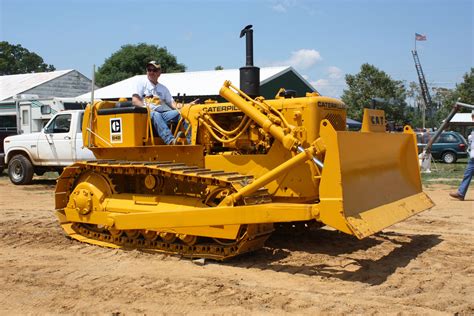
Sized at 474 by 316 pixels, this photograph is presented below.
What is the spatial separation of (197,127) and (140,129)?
85 cm

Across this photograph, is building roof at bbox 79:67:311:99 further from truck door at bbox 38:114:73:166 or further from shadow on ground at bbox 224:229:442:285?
shadow on ground at bbox 224:229:442:285

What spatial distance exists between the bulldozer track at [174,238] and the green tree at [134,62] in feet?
136

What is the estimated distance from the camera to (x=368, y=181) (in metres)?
6.45

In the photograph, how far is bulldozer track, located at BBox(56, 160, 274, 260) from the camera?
6242mm

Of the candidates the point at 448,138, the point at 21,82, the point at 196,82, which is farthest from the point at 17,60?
the point at 448,138

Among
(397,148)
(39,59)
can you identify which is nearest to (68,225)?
(397,148)

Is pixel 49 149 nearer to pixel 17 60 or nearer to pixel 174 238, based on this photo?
pixel 174 238

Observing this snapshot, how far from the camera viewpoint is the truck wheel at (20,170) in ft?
51.8

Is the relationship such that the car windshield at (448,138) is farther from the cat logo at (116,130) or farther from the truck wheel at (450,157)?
the cat logo at (116,130)

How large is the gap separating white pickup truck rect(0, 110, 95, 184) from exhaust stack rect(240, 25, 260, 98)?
8481 mm

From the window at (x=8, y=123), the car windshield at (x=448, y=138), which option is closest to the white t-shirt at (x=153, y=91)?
the window at (x=8, y=123)

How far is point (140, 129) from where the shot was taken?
7.52 m

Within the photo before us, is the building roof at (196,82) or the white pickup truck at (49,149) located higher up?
the building roof at (196,82)

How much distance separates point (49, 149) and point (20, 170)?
4.41ft
